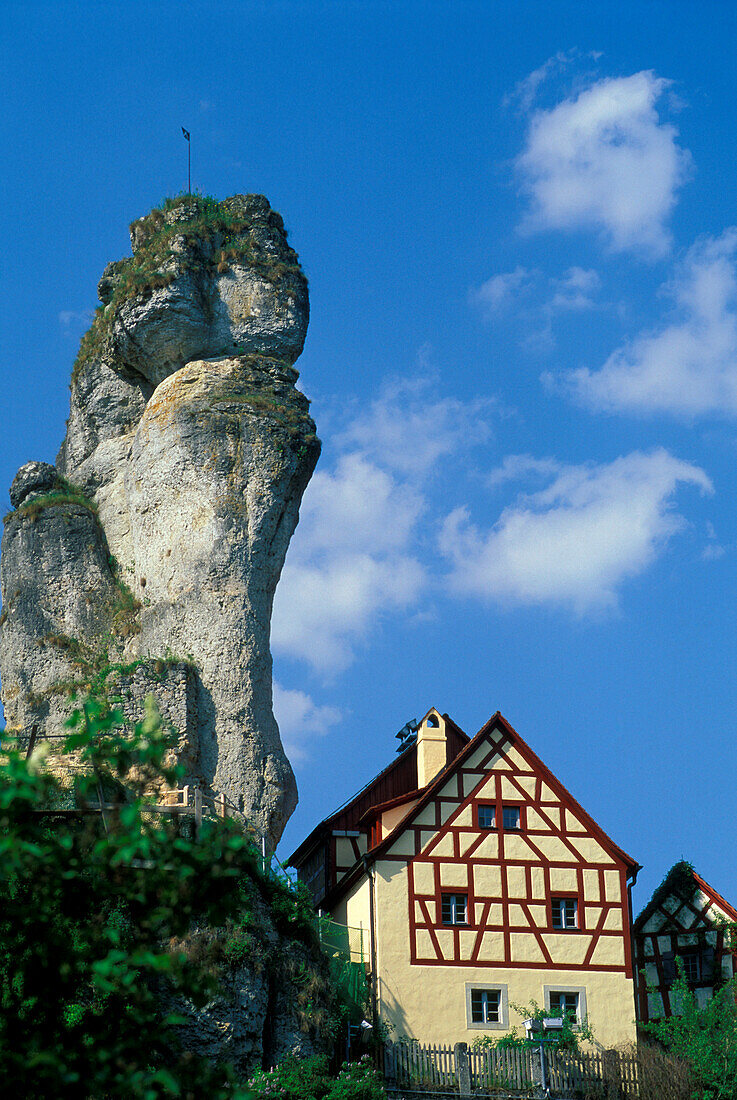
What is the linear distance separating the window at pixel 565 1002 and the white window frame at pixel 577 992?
0.05 metres

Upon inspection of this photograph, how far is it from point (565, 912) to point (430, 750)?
5.50m

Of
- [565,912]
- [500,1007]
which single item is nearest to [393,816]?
[565,912]

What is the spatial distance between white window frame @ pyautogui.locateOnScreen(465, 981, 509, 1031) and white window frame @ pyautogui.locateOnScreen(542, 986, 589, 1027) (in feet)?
2.94

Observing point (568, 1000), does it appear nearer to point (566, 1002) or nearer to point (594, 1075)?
point (566, 1002)

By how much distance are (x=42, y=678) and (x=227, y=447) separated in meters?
7.24

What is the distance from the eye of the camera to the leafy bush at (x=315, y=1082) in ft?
84.6

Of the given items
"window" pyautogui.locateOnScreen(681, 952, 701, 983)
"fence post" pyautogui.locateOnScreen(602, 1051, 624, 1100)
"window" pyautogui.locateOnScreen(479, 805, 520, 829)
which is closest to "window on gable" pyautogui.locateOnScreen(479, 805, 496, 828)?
"window" pyautogui.locateOnScreen(479, 805, 520, 829)

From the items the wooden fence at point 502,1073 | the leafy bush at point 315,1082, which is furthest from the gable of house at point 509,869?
the leafy bush at point 315,1082

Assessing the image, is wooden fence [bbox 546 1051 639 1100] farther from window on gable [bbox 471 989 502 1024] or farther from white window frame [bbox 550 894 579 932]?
white window frame [bbox 550 894 579 932]

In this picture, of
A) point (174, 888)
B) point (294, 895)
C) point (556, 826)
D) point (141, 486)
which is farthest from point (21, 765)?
point (141, 486)

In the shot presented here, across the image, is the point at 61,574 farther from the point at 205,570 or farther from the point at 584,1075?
the point at 584,1075

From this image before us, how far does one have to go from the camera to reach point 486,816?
108 feet

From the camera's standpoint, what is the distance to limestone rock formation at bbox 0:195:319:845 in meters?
33.0

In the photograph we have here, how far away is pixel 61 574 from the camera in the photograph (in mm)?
36875
